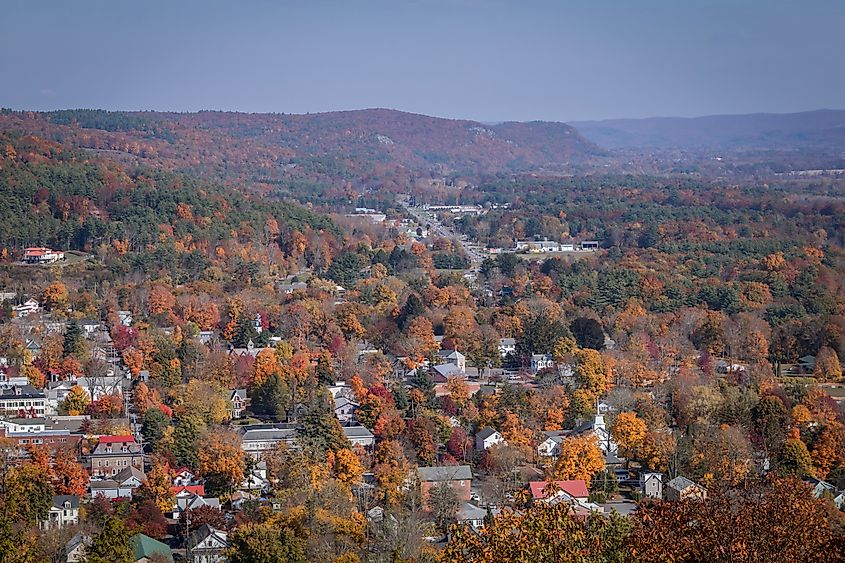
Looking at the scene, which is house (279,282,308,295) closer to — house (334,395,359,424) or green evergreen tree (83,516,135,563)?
house (334,395,359,424)

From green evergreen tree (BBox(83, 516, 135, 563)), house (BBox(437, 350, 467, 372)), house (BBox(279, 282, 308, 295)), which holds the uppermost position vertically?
green evergreen tree (BBox(83, 516, 135, 563))

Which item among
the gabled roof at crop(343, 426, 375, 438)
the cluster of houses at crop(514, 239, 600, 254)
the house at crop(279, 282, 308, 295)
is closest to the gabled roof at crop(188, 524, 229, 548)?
the gabled roof at crop(343, 426, 375, 438)

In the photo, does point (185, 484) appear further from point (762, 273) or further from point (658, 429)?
point (762, 273)

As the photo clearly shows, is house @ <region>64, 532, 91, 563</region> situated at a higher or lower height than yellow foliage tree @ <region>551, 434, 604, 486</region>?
higher

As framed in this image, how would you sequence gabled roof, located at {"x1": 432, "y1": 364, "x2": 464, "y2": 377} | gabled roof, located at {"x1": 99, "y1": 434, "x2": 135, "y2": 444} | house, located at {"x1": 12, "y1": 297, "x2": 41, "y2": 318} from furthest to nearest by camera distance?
house, located at {"x1": 12, "y1": 297, "x2": 41, "y2": 318}, gabled roof, located at {"x1": 432, "y1": 364, "x2": 464, "y2": 377}, gabled roof, located at {"x1": 99, "y1": 434, "x2": 135, "y2": 444}

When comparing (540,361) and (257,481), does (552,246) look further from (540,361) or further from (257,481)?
(257,481)

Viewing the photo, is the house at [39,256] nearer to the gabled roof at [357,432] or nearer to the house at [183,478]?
the gabled roof at [357,432]
